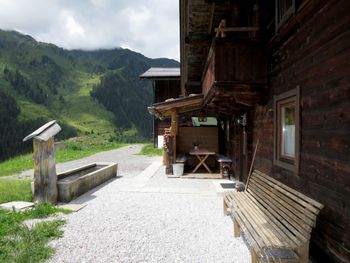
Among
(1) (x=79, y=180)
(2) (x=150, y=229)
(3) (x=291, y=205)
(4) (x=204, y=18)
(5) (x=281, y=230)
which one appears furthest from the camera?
(1) (x=79, y=180)

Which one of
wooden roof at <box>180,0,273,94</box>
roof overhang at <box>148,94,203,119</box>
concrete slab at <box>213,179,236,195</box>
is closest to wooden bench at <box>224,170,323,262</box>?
concrete slab at <box>213,179,236,195</box>

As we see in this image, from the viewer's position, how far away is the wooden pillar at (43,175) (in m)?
7.47

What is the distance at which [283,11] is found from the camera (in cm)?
569

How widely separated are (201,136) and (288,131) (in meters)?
8.99

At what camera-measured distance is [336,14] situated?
3652 mm

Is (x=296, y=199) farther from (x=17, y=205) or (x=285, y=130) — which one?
(x=17, y=205)

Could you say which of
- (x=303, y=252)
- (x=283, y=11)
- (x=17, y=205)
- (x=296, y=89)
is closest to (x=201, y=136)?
(x=17, y=205)

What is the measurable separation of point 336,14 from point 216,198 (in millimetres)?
5858

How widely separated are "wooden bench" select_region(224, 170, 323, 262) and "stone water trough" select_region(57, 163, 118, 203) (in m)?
4.37

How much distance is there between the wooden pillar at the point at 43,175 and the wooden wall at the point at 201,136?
777 cm

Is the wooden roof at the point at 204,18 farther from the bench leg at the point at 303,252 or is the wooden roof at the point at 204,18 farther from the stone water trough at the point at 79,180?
the bench leg at the point at 303,252

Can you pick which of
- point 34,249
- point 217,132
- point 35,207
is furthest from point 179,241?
point 217,132

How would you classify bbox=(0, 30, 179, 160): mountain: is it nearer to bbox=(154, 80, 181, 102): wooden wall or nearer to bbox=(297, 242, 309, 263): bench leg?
bbox=(154, 80, 181, 102): wooden wall

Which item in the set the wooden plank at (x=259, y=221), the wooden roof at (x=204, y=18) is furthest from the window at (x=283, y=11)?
the wooden plank at (x=259, y=221)
